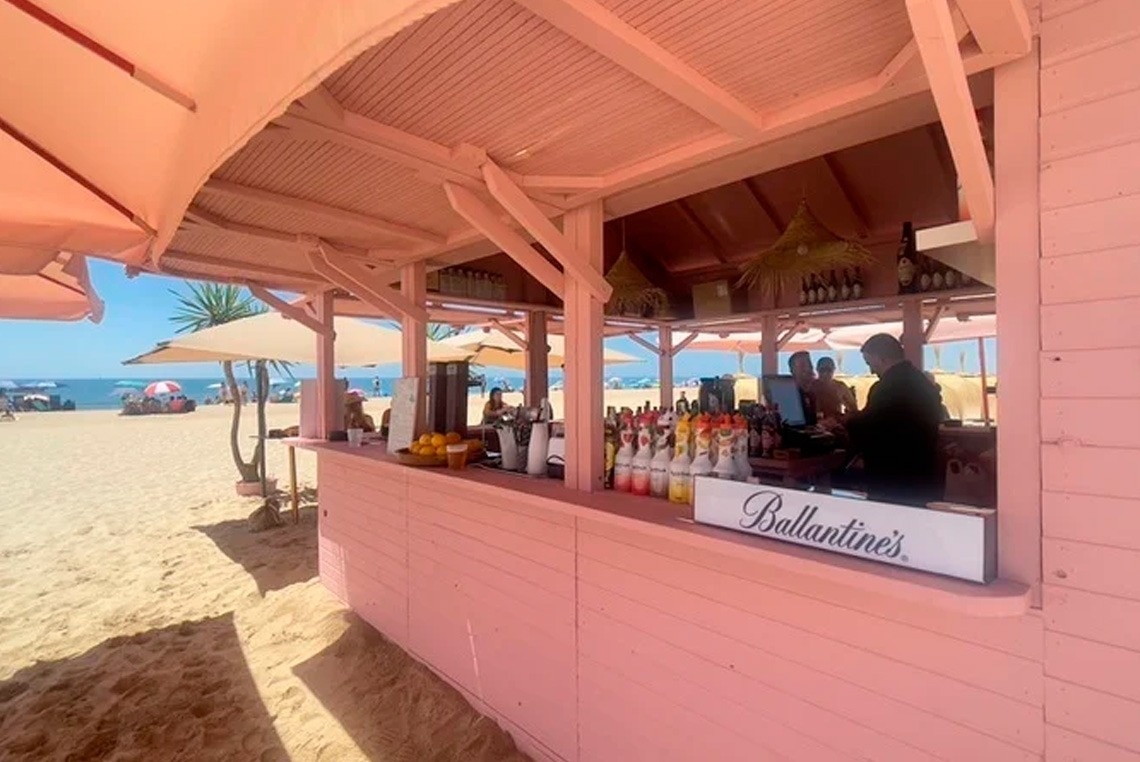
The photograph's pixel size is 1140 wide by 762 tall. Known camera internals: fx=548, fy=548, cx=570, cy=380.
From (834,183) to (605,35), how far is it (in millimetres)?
3533

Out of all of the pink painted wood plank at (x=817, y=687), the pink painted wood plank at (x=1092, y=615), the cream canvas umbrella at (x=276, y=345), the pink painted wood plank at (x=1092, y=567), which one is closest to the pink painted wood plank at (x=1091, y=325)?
the pink painted wood plank at (x=1092, y=567)

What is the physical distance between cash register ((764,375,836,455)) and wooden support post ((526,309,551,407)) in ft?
8.90

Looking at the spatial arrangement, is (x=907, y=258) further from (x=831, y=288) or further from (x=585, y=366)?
(x=585, y=366)

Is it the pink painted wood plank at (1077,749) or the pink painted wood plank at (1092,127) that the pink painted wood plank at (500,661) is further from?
the pink painted wood plank at (1092,127)

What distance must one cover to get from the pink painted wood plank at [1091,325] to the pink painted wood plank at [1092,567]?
45 cm

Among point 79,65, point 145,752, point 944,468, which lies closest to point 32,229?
point 79,65

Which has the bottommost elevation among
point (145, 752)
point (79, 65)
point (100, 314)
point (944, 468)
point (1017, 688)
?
point (145, 752)

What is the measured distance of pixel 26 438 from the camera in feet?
48.7

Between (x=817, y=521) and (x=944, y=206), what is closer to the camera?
(x=817, y=521)

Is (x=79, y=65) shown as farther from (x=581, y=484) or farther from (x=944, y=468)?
(x=944, y=468)

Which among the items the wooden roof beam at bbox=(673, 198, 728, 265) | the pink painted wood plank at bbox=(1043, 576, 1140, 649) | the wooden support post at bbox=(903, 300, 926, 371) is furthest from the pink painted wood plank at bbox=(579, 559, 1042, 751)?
the wooden support post at bbox=(903, 300, 926, 371)

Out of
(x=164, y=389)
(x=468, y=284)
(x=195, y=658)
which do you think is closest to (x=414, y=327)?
(x=468, y=284)

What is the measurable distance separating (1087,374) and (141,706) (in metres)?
4.26

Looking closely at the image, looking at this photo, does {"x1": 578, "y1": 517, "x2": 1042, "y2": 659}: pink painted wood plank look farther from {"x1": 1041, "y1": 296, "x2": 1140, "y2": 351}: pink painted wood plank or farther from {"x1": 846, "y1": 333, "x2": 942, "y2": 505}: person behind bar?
{"x1": 846, "y1": 333, "x2": 942, "y2": 505}: person behind bar
